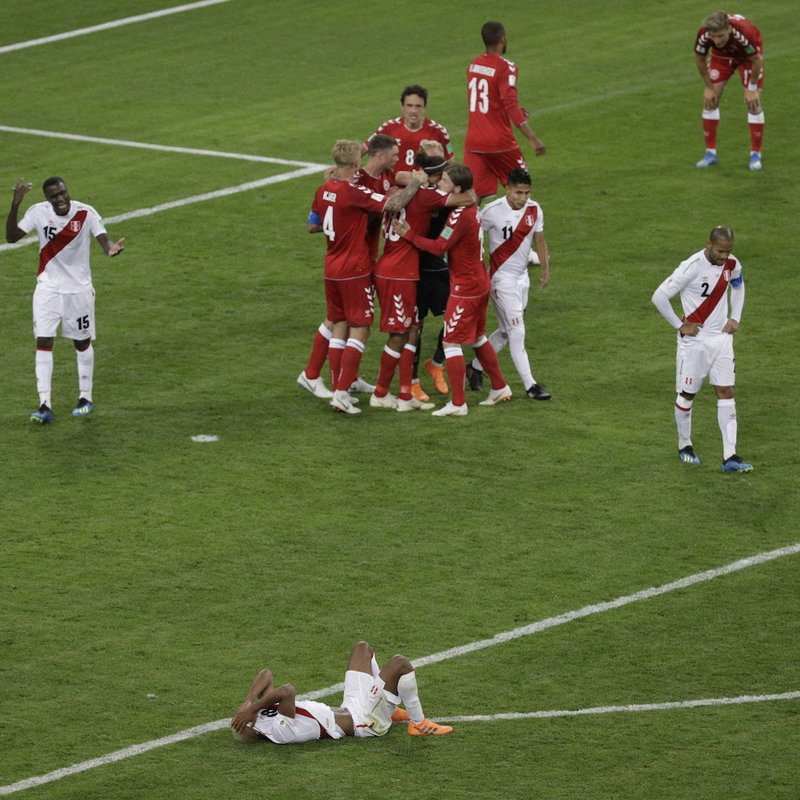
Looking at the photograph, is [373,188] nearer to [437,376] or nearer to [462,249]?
[462,249]

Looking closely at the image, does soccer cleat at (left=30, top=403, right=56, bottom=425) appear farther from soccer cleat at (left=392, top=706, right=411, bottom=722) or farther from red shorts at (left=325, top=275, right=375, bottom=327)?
soccer cleat at (left=392, top=706, right=411, bottom=722)

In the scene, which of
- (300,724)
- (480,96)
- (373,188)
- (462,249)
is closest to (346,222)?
(373,188)

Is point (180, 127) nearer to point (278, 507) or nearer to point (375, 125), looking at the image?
point (375, 125)

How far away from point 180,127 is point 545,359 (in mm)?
9559

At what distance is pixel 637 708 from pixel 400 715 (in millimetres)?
1425

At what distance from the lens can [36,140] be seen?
2511 centimetres

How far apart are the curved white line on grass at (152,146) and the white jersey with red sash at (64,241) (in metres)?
8.19

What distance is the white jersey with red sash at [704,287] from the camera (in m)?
14.8

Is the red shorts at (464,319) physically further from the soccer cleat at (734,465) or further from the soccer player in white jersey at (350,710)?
the soccer player in white jersey at (350,710)

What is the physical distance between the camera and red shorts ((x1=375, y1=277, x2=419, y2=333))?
16.1 m

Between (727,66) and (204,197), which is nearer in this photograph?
(204,197)

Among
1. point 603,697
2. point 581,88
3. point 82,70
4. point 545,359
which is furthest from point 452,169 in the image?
point 82,70

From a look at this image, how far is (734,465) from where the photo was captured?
15023 mm

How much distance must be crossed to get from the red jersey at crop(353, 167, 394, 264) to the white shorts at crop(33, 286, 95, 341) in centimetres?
246
